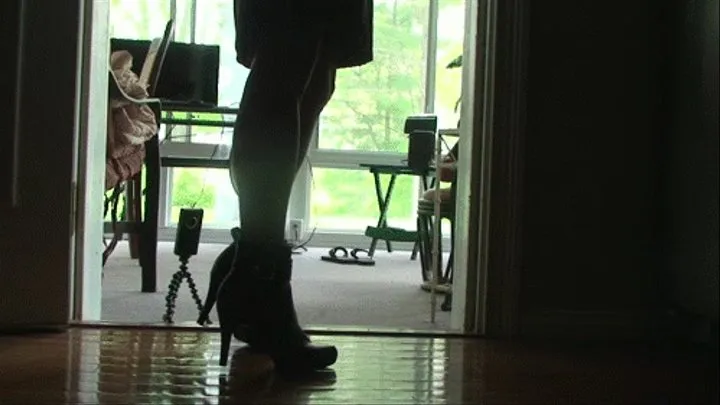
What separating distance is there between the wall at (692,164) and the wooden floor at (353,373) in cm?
17

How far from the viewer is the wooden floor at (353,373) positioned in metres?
1.34

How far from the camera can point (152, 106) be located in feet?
10.8

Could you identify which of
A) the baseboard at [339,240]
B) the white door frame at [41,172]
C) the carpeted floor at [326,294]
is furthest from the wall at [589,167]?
the baseboard at [339,240]

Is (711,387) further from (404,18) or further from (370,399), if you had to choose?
(404,18)

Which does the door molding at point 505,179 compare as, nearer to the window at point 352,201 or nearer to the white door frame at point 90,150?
the white door frame at point 90,150

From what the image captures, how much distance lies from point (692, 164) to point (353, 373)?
84 centimetres

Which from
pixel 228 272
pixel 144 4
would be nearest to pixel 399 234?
pixel 144 4

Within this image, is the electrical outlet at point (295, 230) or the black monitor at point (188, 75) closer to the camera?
the black monitor at point (188, 75)

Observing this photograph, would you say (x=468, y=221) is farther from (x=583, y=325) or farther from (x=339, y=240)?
(x=339, y=240)

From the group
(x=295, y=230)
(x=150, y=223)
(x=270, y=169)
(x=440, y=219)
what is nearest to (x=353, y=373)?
(x=270, y=169)

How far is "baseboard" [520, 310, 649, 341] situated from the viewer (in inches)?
80.0

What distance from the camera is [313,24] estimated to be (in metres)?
1.41

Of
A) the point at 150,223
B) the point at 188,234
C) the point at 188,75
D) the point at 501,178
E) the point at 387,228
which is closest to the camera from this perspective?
the point at 501,178

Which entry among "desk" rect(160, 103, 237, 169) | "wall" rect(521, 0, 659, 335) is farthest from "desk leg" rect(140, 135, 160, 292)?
"wall" rect(521, 0, 659, 335)
